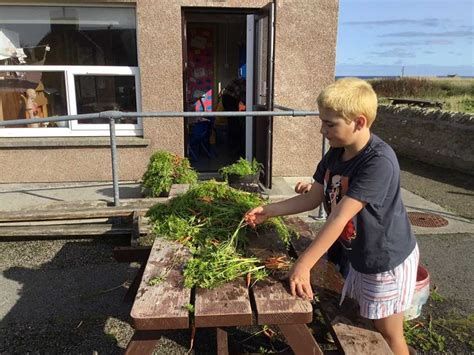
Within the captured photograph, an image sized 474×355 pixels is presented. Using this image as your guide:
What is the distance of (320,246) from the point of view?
2145 mm

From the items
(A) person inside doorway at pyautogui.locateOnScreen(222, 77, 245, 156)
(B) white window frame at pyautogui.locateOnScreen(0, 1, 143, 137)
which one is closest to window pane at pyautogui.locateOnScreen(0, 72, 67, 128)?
(B) white window frame at pyautogui.locateOnScreen(0, 1, 143, 137)

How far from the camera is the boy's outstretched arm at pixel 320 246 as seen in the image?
2121 millimetres

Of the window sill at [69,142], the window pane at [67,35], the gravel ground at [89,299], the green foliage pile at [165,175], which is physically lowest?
the gravel ground at [89,299]

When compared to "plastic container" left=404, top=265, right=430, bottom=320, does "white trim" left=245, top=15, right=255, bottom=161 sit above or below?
above

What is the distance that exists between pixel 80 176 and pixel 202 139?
8.77 ft

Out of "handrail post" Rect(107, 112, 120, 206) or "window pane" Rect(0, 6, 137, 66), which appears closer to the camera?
"handrail post" Rect(107, 112, 120, 206)

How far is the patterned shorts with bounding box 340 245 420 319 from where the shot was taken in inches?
90.7

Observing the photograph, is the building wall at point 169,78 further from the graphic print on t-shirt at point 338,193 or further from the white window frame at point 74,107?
the graphic print on t-shirt at point 338,193

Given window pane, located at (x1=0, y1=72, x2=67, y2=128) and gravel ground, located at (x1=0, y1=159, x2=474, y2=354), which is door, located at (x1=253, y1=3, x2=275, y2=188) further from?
window pane, located at (x1=0, y1=72, x2=67, y2=128)

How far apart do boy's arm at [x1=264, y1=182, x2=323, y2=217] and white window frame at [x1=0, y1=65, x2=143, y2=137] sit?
481 centimetres

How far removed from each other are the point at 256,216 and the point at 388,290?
0.83 m

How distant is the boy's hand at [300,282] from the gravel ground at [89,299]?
1182 mm

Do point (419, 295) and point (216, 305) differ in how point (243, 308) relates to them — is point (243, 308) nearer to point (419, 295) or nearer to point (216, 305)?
point (216, 305)

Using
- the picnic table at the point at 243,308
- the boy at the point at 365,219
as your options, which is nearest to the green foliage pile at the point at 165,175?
the picnic table at the point at 243,308
